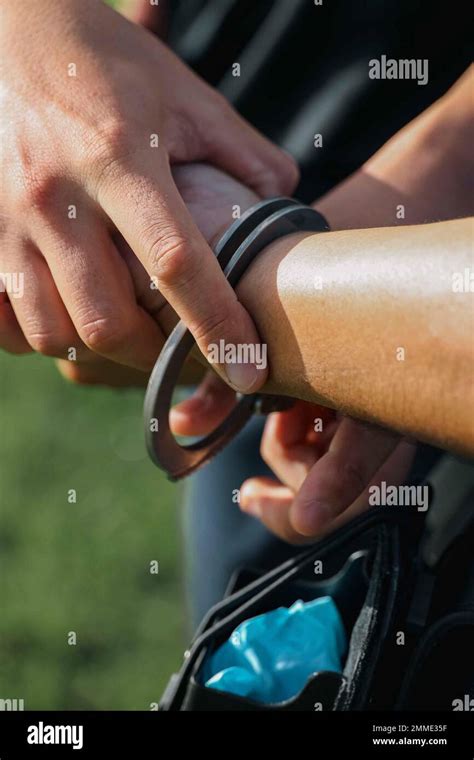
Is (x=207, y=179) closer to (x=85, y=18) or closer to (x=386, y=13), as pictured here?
(x=85, y=18)

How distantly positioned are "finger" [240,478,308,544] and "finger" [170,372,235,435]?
0.42 ft

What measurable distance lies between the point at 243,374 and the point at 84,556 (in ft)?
6.58

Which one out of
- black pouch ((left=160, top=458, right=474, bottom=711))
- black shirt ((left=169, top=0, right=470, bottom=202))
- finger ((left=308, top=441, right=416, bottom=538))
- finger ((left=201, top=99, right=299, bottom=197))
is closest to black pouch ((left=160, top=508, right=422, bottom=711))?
black pouch ((left=160, top=458, right=474, bottom=711))

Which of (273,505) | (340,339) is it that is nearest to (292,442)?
(273,505)

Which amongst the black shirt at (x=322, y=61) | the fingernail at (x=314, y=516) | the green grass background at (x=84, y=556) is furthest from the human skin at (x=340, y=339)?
the green grass background at (x=84, y=556)

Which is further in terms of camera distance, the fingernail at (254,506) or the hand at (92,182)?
the fingernail at (254,506)

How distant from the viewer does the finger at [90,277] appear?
1208 mm

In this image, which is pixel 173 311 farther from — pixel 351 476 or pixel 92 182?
pixel 351 476

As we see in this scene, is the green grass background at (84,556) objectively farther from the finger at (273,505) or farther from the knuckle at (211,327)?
the knuckle at (211,327)

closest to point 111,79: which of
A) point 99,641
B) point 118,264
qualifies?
point 118,264

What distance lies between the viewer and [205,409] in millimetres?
1479

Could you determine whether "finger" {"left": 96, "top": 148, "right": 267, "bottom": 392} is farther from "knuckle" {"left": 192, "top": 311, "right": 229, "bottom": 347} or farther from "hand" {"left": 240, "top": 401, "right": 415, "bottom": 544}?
"hand" {"left": 240, "top": 401, "right": 415, "bottom": 544}

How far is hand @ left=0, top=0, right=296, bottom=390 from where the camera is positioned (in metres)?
1.12

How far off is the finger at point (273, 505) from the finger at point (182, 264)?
0.37 metres
